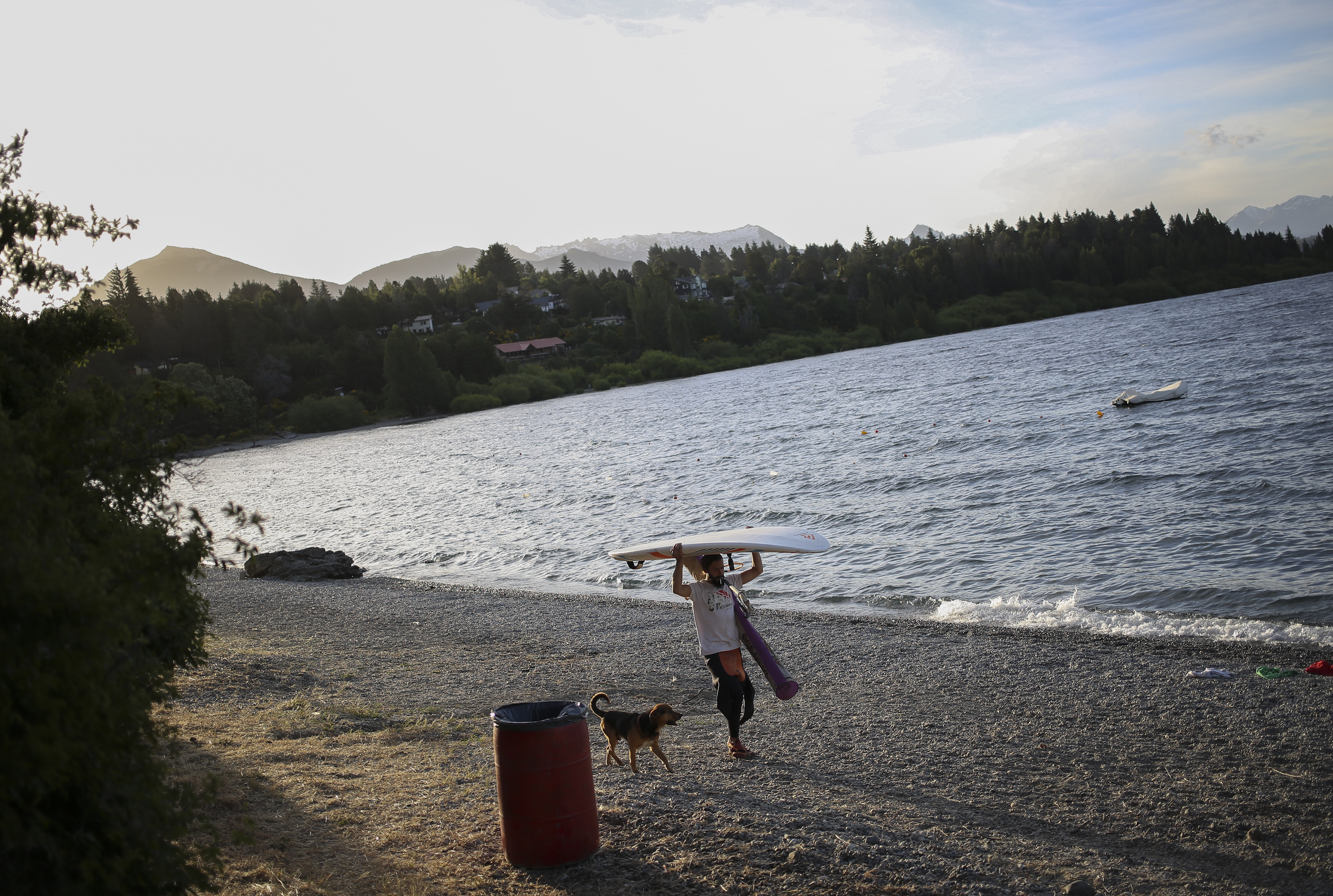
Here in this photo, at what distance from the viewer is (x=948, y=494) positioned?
2825cm

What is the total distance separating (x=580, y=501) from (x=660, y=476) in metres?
5.78

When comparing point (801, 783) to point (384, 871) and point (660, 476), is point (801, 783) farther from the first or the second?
point (660, 476)

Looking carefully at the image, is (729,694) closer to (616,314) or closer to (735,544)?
(735,544)

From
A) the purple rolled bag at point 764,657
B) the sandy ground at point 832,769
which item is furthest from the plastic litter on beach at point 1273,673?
the purple rolled bag at point 764,657

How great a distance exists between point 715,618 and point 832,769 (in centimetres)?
183

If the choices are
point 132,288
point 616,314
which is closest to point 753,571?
point 132,288

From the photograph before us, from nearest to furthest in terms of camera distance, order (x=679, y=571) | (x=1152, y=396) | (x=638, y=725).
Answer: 1. (x=638, y=725)
2. (x=679, y=571)
3. (x=1152, y=396)

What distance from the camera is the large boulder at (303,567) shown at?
82.5ft

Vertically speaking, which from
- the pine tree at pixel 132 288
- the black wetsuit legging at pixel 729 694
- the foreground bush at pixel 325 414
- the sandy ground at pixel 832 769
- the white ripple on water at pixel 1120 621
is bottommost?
the white ripple on water at pixel 1120 621

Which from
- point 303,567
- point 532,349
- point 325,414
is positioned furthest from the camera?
point 532,349

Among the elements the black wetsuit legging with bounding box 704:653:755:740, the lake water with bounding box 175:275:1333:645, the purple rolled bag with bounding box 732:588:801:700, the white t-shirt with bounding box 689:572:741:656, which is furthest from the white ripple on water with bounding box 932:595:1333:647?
the white t-shirt with bounding box 689:572:741:656

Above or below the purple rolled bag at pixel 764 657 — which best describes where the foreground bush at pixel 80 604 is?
above

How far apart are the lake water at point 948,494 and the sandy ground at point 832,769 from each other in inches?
112

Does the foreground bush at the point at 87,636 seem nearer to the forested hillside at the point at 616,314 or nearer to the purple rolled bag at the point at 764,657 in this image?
the purple rolled bag at the point at 764,657
